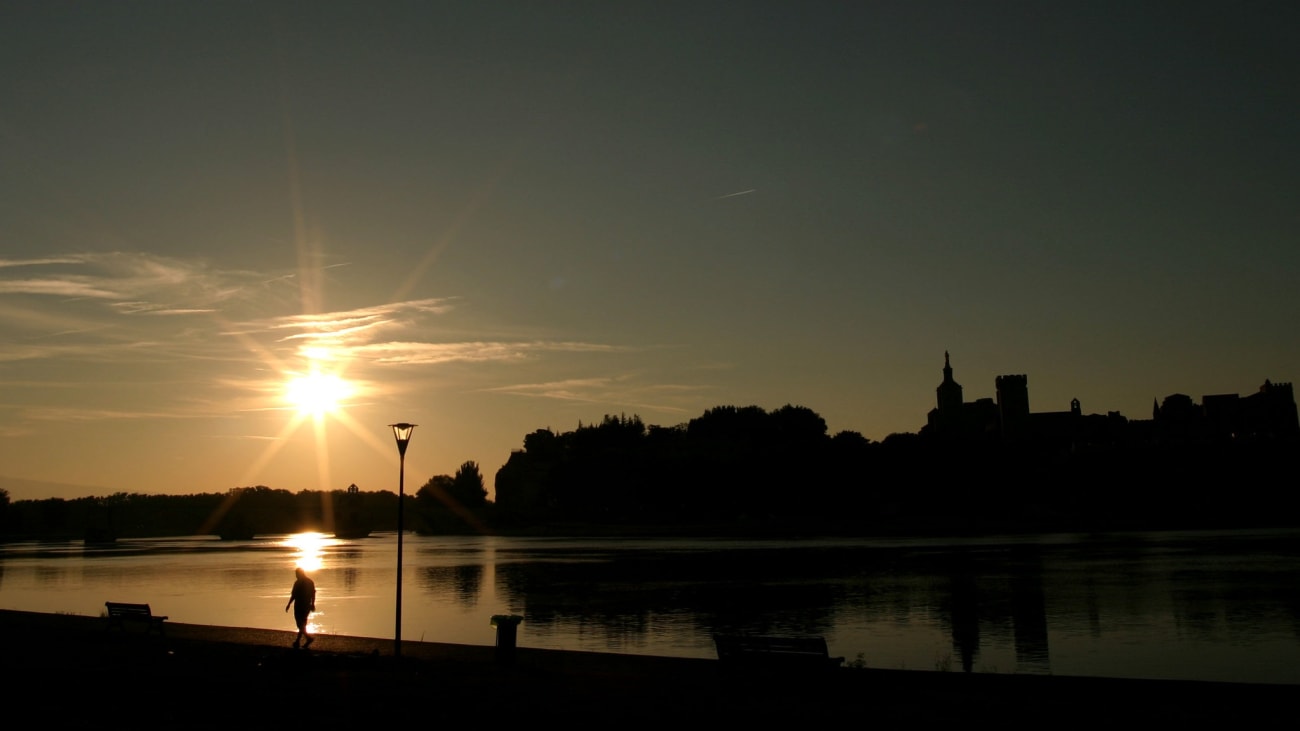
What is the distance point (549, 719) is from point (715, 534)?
546 ft

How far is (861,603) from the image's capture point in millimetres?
51375

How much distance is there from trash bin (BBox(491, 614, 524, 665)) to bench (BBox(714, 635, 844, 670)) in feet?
19.6

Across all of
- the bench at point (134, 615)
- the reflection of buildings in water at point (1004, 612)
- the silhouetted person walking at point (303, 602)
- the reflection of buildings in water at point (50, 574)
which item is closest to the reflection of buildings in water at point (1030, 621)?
the reflection of buildings in water at point (1004, 612)

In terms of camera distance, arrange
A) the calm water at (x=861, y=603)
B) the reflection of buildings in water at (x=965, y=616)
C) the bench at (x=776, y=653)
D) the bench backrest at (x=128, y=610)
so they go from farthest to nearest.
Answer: the calm water at (x=861, y=603) < the reflection of buildings in water at (x=965, y=616) < the bench backrest at (x=128, y=610) < the bench at (x=776, y=653)

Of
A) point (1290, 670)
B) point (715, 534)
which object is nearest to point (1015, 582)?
point (1290, 670)

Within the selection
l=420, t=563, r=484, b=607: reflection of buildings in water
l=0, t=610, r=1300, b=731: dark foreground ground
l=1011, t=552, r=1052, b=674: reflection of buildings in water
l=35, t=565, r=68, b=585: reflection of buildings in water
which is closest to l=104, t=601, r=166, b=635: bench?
l=0, t=610, r=1300, b=731: dark foreground ground

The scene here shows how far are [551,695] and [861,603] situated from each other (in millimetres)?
33326

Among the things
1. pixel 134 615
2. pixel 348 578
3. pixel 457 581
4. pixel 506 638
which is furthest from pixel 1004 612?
pixel 348 578

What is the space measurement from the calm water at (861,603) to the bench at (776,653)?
29.7 feet

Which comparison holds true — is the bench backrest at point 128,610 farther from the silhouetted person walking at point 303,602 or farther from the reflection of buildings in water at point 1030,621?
the reflection of buildings in water at point 1030,621

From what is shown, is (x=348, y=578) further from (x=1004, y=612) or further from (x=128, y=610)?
(x=1004, y=612)

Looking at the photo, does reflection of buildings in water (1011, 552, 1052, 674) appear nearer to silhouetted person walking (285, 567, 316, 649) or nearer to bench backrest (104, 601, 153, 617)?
silhouetted person walking (285, 567, 316, 649)

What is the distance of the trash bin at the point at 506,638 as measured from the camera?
84.9 ft

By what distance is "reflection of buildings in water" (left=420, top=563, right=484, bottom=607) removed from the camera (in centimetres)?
6337
